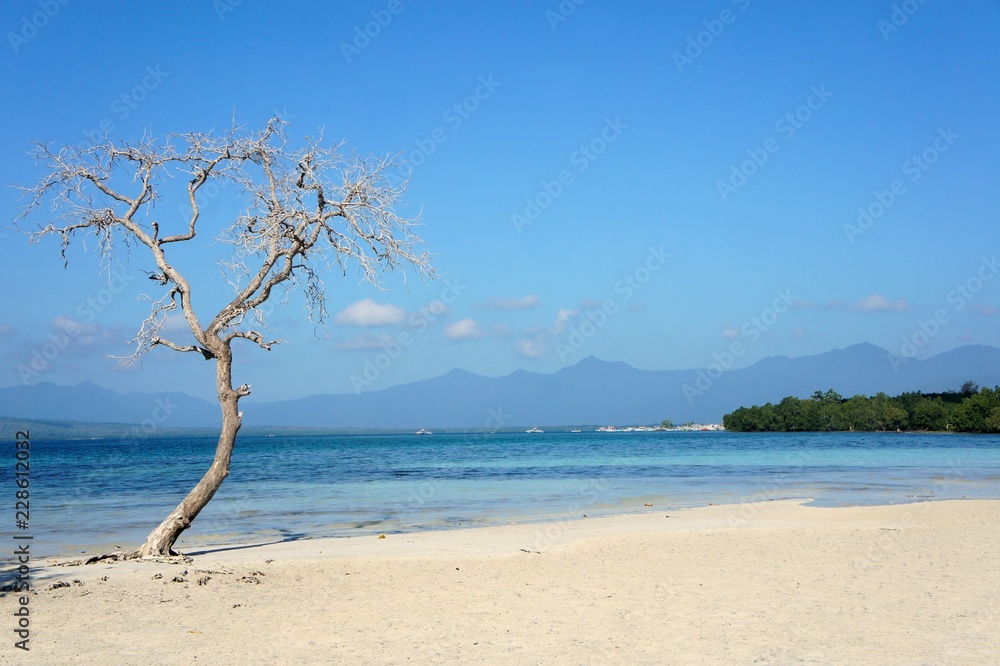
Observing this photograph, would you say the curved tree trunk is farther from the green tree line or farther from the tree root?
the green tree line

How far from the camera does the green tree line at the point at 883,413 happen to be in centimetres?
9144

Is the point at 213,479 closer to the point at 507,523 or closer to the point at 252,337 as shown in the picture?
the point at 252,337

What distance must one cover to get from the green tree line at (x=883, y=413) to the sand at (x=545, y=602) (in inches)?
3547

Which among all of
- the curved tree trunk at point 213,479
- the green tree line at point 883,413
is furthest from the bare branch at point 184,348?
the green tree line at point 883,413

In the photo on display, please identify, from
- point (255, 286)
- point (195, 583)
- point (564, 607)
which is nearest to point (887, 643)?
point (564, 607)

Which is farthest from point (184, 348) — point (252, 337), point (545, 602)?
point (545, 602)

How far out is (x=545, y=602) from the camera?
8922mm

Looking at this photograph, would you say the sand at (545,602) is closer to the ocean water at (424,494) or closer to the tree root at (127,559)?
the tree root at (127,559)

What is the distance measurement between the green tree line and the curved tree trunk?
9454 cm

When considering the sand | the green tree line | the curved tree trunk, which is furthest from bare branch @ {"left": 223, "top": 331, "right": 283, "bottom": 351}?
the green tree line

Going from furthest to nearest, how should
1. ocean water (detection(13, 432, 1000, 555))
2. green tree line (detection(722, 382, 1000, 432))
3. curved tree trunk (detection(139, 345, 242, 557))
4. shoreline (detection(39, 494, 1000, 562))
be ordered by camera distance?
green tree line (detection(722, 382, 1000, 432)) → ocean water (detection(13, 432, 1000, 555)) → shoreline (detection(39, 494, 1000, 562)) → curved tree trunk (detection(139, 345, 242, 557))

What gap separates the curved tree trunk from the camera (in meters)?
11.6

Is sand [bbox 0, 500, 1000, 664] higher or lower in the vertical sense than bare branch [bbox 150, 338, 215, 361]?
lower

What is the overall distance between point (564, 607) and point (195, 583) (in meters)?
4.61
